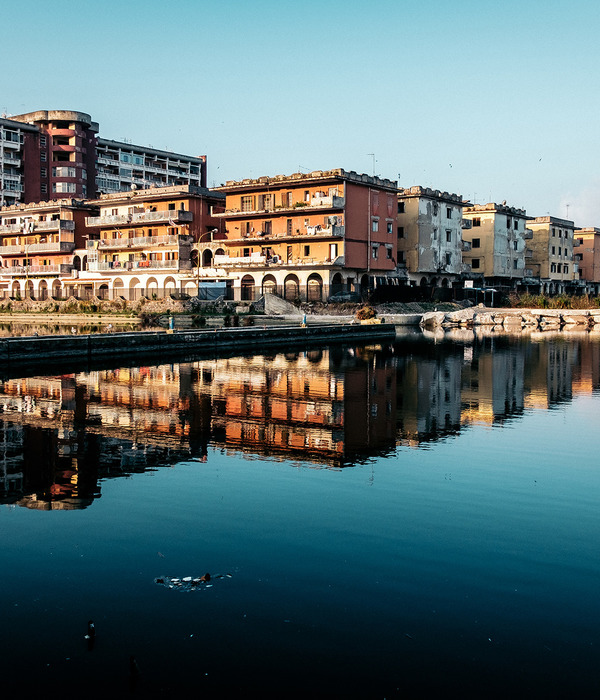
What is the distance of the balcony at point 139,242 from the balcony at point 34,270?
5439 millimetres

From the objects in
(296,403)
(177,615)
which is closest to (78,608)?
(177,615)

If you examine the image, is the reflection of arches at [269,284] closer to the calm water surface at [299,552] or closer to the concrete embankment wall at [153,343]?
the concrete embankment wall at [153,343]

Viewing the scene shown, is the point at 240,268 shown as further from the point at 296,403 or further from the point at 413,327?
the point at 296,403

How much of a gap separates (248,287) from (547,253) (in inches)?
2237

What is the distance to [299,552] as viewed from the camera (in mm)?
10734

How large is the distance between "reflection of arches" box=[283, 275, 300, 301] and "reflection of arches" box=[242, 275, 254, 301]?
5139mm

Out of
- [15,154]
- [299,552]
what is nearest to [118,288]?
[15,154]

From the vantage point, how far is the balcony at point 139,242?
295 ft

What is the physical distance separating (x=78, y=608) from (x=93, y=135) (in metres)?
122

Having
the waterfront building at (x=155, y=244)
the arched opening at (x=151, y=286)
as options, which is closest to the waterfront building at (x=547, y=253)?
the waterfront building at (x=155, y=244)

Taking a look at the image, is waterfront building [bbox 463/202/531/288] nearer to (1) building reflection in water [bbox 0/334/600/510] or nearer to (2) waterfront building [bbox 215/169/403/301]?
(2) waterfront building [bbox 215/169/403/301]

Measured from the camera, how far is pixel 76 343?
1613 inches

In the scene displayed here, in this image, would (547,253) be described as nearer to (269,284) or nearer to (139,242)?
(269,284)

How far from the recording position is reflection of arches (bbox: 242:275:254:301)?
285 feet
